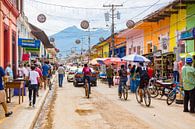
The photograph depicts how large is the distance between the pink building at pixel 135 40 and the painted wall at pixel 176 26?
10.3 meters

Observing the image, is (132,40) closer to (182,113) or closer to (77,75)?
(77,75)

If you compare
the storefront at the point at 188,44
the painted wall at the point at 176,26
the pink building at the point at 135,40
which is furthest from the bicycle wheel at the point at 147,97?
the pink building at the point at 135,40

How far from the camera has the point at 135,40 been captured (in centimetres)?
4350

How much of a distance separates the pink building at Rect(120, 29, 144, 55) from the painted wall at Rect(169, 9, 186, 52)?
1027 centimetres

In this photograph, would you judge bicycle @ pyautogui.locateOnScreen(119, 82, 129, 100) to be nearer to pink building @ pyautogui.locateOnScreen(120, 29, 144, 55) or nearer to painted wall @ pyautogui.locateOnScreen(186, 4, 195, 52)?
painted wall @ pyautogui.locateOnScreen(186, 4, 195, 52)

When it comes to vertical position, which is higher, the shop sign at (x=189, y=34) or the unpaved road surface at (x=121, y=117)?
the shop sign at (x=189, y=34)

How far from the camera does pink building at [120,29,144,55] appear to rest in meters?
40.3

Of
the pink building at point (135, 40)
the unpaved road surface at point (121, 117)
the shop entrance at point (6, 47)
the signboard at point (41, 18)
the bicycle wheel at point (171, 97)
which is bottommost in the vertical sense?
the unpaved road surface at point (121, 117)

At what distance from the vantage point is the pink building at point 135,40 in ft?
132

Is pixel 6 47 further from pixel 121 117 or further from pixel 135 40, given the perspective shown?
pixel 135 40

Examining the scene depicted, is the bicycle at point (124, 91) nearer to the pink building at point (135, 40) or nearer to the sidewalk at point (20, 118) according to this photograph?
the sidewalk at point (20, 118)

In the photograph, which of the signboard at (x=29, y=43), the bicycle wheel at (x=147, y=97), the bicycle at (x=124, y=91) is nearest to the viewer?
the bicycle wheel at (x=147, y=97)

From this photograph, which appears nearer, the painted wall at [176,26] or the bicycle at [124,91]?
the bicycle at [124,91]

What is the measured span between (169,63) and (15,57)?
10.6m
